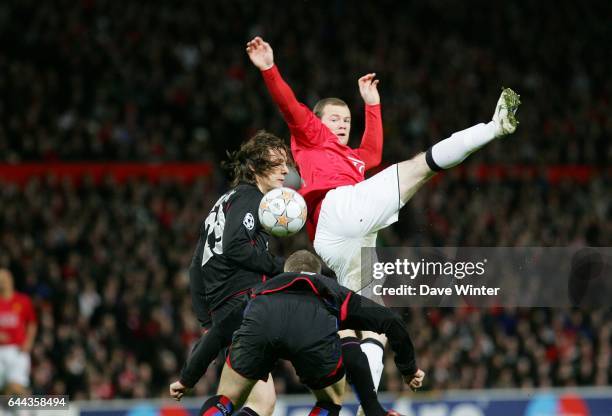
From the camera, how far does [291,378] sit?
45.9 feet

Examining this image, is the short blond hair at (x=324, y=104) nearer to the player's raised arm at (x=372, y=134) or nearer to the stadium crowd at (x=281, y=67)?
the player's raised arm at (x=372, y=134)

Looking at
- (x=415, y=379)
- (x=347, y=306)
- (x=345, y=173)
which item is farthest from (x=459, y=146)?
(x=415, y=379)

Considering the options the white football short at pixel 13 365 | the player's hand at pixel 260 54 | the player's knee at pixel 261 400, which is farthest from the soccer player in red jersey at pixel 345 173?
the white football short at pixel 13 365

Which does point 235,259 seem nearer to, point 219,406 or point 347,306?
point 347,306

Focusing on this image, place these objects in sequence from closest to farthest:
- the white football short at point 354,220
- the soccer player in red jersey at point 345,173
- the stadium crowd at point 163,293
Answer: the soccer player in red jersey at point 345,173
the white football short at point 354,220
the stadium crowd at point 163,293

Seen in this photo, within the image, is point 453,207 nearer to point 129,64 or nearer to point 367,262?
point 129,64

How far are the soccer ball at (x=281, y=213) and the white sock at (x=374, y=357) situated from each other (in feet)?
3.62

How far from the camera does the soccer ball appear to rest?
6707 mm

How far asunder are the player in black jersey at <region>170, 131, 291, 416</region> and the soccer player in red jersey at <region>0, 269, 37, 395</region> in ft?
16.8

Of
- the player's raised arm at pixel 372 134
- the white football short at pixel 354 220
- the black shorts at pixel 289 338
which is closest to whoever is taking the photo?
the black shorts at pixel 289 338

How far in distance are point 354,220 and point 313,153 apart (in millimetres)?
758

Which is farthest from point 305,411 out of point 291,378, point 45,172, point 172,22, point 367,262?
point 172,22

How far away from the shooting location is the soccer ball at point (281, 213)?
6707 millimetres

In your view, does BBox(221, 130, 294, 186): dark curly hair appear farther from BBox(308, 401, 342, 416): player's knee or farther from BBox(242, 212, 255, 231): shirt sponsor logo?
BBox(308, 401, 342, 416): player's knee
